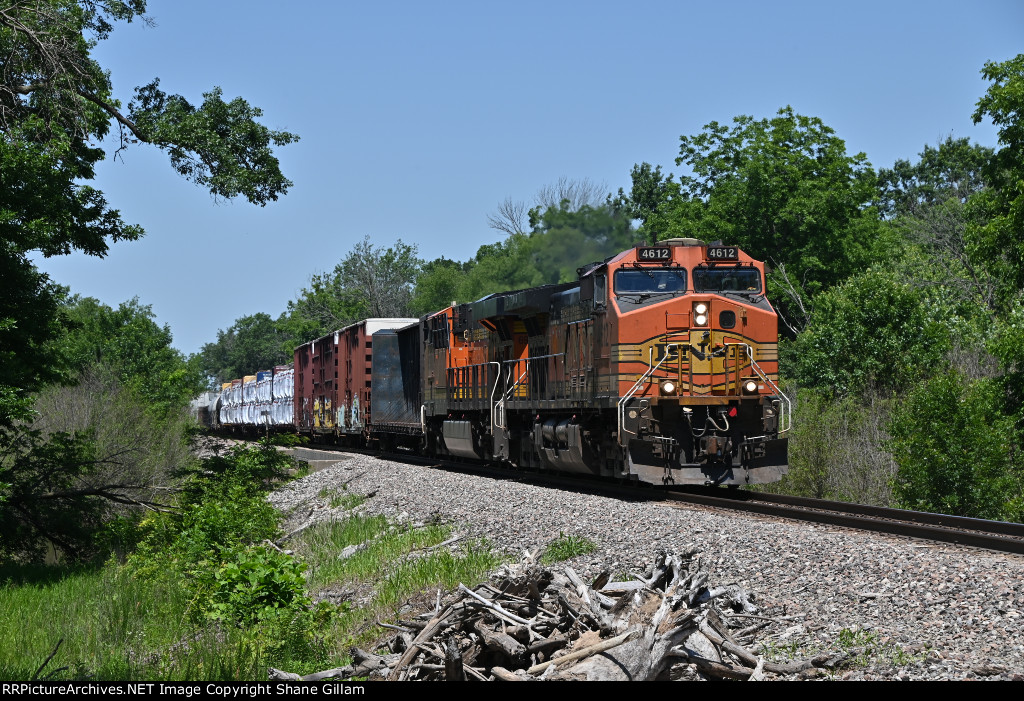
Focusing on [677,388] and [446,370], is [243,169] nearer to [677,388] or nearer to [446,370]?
[446,370]

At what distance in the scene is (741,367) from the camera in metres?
16.5

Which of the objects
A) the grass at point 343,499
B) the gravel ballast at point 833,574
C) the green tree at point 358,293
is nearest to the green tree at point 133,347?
the green tree at point 358,293

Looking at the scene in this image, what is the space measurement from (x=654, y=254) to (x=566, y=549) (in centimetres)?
728

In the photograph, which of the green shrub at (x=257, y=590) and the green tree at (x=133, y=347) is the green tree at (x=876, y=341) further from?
the green tree at (x=133, y=347)

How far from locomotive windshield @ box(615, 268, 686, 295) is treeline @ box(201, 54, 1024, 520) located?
6.95m

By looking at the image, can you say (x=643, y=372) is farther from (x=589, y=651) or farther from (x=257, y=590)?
(x=589, y=651)

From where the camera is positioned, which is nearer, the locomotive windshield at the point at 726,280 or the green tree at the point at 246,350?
the locomotive windshield at the point at 726,280

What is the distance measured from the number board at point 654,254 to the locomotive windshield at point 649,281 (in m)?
0.18

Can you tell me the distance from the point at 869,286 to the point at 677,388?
47.5ft

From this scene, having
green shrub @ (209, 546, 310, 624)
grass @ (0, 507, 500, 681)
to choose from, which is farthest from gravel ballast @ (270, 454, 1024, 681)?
green shrub @ (209, 546, 310, 624)

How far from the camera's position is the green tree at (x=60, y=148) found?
1647 centimetres

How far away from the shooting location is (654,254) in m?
17.0

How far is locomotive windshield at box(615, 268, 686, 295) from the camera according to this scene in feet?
55.1

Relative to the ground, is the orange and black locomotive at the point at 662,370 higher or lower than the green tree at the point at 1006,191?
lower
